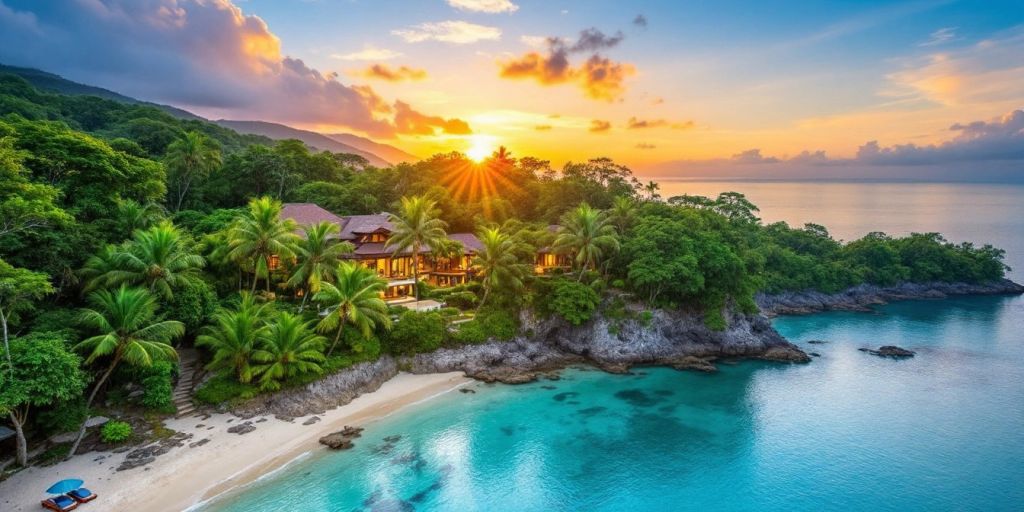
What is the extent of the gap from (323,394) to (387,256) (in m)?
17.0

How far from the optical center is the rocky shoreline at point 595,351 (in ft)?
104

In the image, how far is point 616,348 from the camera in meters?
37.4

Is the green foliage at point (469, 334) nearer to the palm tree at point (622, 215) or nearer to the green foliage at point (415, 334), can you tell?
the green foliage at point (415, 334)

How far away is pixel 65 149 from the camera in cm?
2331

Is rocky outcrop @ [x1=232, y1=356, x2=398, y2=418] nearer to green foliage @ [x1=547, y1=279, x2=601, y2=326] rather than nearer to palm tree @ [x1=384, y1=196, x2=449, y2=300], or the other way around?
palm tree @ [x1=384, y1=196, x2=449, y2=300]

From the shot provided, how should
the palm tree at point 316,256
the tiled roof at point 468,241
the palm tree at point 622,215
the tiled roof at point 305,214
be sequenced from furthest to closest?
1. the tiled roof at point 468,241
2. the palm tree at point 622,215
3. the tiled roof at point 305,214
4. the palm tree at point 316,256

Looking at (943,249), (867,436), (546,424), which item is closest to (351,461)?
(546,424)

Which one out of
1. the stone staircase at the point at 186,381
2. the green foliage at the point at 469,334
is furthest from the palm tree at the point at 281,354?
the green foliage at the point at 469,334

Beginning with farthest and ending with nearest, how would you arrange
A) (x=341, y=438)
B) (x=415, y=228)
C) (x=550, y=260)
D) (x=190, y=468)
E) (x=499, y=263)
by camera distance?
(x=550, y=260), (x=499, y=263), (x=415, y=228), (x=341, y=438), (x=190, y=468)

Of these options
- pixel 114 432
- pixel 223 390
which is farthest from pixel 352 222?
pixel 114 432

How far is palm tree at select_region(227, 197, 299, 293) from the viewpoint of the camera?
28797 mm

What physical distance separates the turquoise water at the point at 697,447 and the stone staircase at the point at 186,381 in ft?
24.0

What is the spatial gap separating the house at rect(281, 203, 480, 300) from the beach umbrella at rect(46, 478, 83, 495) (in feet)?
76.6

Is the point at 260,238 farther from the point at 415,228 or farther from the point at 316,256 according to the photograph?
the point at 415,228
